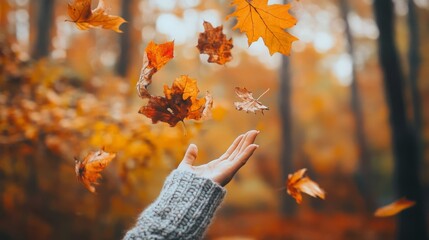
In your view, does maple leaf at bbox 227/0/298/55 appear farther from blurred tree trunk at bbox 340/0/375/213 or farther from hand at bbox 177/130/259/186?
blurred tree trunk at bbox 340/0/375/213

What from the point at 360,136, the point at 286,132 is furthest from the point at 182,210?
the point at 360,136

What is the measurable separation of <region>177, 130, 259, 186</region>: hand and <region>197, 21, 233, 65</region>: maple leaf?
1.12ft

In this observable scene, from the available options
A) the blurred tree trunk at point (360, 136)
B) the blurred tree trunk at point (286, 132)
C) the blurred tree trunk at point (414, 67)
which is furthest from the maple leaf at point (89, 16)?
the blurred tree trunk at point (414, 67)

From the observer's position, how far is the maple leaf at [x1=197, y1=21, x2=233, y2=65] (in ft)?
4.46

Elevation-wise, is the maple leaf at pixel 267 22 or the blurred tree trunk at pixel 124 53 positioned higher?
the maple leaf at pixel 267 22

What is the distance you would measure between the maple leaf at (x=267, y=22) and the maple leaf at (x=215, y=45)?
0.13 m

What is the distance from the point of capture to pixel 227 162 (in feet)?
3.98

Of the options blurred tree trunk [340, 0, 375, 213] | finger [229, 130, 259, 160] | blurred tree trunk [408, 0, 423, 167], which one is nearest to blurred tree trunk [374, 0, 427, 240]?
finger [229, 130, 259, 160]

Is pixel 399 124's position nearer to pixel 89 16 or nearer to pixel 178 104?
pixel 178 104

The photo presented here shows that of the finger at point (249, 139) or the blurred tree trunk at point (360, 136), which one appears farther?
the blurred tree trunk at point (360, 136)

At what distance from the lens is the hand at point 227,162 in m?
1.18

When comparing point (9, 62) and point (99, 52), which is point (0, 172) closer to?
point (9, 62)

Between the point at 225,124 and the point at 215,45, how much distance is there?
1261cm

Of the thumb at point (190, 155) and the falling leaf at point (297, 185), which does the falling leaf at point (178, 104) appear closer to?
the thumb at point (190, 155)
